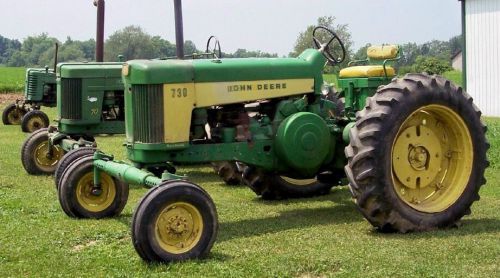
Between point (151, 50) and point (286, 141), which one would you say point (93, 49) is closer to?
point (151, 50)

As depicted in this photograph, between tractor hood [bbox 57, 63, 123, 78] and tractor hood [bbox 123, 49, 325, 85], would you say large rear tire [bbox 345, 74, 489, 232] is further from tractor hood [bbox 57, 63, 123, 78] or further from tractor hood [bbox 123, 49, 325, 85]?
tractor hood [bbox 57, 63, 123, 78]

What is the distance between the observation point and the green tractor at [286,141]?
6016 millimetres

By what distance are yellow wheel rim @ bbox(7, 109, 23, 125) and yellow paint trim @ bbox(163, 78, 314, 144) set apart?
1535 cm

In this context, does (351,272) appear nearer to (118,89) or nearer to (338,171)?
(338,171)

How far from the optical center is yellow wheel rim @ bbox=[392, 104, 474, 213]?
6473mm

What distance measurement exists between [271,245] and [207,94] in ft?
5.15

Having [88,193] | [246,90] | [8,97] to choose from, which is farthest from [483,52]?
[8,97]

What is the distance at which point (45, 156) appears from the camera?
1062 cm

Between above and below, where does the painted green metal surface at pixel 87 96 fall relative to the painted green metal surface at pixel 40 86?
below

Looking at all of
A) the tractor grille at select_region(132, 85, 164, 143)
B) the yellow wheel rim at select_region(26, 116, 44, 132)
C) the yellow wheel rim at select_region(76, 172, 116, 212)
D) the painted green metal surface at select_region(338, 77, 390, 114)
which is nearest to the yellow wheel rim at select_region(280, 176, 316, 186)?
the painted green metal surface at select_region(338, 77, 390, 114)

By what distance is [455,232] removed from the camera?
20.2 ft

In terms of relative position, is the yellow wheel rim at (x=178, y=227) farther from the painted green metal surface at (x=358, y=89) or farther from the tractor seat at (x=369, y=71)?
the tractor seat at (x=369, y=71)

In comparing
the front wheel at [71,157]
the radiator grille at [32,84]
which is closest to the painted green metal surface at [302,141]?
the front wheel at [71,157]

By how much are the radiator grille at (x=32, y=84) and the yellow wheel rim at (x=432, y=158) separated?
43.0 feet
